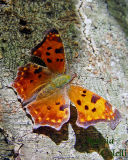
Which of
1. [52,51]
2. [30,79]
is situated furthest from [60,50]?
[30,79]

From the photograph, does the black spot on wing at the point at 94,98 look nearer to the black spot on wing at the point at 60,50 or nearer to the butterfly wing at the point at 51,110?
the butterfly wing at the point at 51,110

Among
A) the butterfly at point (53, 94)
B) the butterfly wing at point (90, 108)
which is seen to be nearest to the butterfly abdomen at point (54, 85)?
the butterfly at point (53, 94)

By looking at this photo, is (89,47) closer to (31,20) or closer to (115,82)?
(115,82)

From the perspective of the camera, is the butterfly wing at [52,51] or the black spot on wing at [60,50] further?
the black spot on wing at [60,50]

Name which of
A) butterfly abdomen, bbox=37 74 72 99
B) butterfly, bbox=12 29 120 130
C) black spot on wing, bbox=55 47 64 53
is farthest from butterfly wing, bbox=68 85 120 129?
black spot on wing, bbox=55 47 64 53

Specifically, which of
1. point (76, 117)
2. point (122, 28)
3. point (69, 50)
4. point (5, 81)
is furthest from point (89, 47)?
point (5, 81)

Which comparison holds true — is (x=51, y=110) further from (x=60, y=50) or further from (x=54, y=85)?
(x=60, y=50)
